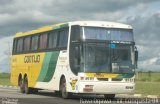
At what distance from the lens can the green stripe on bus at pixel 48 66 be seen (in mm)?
27991

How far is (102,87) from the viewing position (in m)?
24.5

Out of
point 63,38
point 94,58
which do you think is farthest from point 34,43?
point 94,58

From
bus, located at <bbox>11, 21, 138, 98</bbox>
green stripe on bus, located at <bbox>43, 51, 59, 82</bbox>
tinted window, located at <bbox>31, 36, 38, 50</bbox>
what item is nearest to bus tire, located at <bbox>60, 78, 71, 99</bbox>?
bus, located at <bbox>11, 21, 138, 98</bbox>

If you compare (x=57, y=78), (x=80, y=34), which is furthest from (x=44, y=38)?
(x=80, y=34)

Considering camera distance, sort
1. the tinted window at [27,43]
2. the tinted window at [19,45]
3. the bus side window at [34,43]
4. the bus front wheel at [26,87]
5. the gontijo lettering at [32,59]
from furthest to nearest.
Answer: the tinted window at [19,45], the bus front wheel at [26,87], the tinted window at [27,43], the bus side window at [34,43], the gontijo lettering at [32,59]

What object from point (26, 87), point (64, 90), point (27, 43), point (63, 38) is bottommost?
point (64, 90)

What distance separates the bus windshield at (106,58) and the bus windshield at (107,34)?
39 cm

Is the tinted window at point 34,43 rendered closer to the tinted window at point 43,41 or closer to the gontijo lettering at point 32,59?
the gontijo lettering at point 32,59

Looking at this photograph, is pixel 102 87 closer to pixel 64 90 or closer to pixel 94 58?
pixel 94 58

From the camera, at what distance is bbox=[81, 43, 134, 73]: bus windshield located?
24.4m

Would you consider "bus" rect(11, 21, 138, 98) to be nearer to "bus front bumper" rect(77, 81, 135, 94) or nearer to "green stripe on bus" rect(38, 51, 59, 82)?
"bus front bumper" rect(77, 81, 135, 94)

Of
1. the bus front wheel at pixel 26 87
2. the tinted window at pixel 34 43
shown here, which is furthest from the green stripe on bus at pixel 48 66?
the bus front wheel at pixel 26 87

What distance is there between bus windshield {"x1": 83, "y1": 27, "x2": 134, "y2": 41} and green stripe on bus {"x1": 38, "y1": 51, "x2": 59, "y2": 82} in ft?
10.3

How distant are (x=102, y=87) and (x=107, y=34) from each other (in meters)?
2.68
